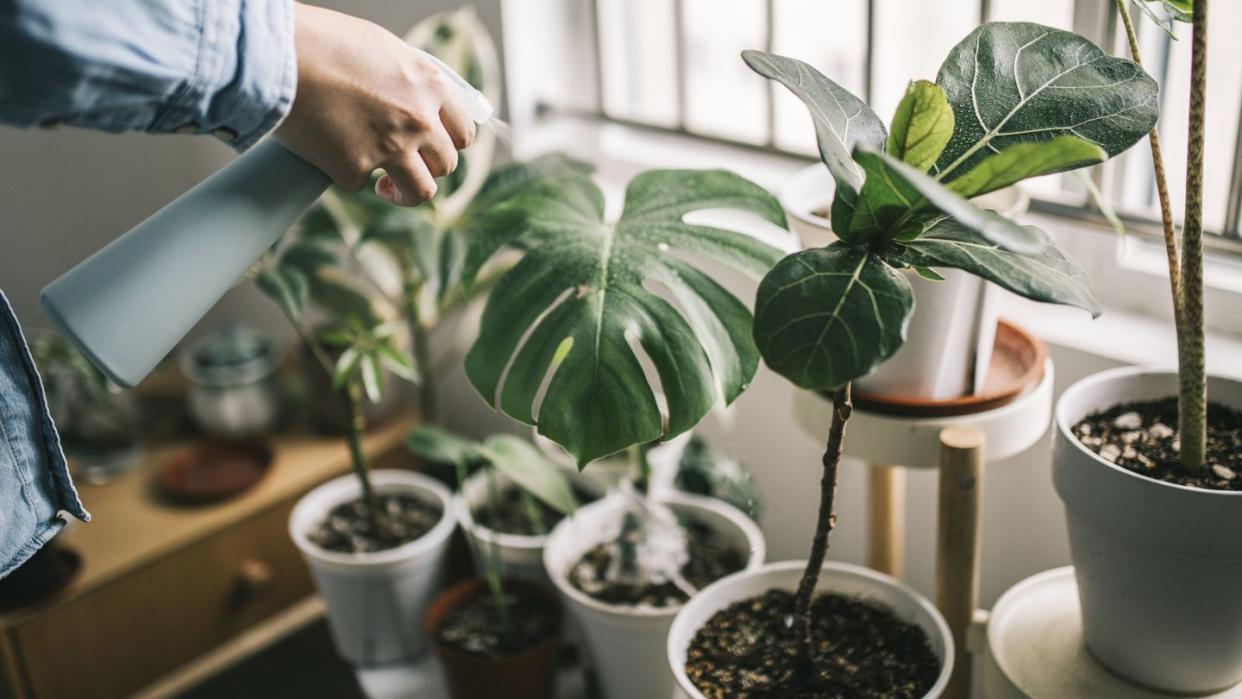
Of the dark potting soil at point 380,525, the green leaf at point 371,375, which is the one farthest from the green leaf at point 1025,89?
the dark potting soil at point 380,525

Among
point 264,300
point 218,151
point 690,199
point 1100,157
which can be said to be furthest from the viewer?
point 264,300

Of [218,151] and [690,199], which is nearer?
[690,199]

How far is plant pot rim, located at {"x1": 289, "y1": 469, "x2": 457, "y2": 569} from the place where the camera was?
1433 millimetres

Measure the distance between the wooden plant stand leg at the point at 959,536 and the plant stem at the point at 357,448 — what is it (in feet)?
2.34

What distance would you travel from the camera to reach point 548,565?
4.34ft

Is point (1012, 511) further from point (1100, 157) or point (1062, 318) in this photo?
point (1100, 157)

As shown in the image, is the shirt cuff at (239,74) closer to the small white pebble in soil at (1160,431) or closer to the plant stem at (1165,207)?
the plant stem at (1165,207)

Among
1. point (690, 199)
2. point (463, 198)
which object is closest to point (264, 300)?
point (463, 198)

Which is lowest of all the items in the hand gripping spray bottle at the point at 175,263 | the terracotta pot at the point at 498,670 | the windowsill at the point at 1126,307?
the terracotta pot at the point at 498,670

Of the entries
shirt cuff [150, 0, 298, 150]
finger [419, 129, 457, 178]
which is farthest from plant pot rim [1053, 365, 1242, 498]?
shirt cuff [150, 0, 298, 150]

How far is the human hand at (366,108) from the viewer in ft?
2.43

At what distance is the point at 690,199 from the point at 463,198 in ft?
2.18

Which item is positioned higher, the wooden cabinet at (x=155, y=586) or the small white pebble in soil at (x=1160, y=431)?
the small white pebble in soil at (x=1160, y=431)

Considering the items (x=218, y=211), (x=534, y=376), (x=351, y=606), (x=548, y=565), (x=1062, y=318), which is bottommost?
(x=351, y=606)
